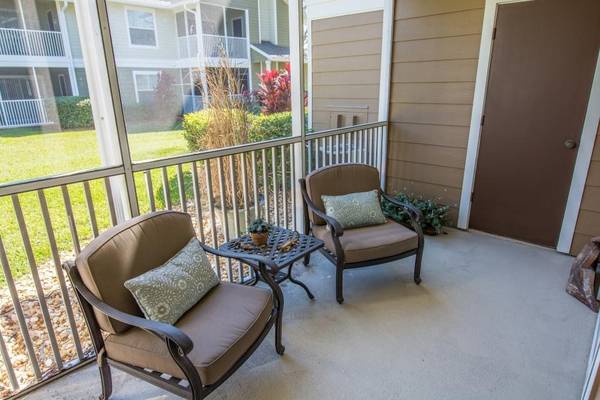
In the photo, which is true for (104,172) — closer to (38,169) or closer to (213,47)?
(38,169)

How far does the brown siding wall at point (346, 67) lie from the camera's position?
13.5ft

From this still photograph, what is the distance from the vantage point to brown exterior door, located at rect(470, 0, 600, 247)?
2803 millimetres

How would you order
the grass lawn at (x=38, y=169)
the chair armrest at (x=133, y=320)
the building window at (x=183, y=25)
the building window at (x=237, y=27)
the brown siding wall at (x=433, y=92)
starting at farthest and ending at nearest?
the building window at (x=237, y=27) < the building window at (x=183, y=25) < the brown siding wall at (x=433, y=92) < the grass lawn at (x=38, y=169) < the chair armrest at (x=133, y=320)

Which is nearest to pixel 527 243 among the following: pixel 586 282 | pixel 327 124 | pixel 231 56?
pixel 586 282

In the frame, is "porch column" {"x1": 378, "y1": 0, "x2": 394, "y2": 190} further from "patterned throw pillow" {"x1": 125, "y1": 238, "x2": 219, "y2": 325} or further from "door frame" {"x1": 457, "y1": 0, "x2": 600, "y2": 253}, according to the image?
"patterned throw pillow" {"x1": 125, "y1": 238, "x2": 219, "y2": 325}

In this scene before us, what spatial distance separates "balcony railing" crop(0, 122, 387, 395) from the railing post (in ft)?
0.09

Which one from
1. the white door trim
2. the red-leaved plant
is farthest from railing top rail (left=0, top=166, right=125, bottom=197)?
Result: the white door trim

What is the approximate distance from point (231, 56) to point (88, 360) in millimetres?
3105

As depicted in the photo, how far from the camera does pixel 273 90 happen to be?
470 cm

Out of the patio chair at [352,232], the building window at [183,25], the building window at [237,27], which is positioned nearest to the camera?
the patio chair at [352,232]

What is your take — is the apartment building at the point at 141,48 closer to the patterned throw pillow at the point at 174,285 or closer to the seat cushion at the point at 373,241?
the patterned throw pillow at the point at 174,285

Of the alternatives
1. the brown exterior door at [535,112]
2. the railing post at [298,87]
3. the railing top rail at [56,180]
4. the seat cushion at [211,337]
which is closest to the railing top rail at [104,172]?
the railing top rail at [56,180]

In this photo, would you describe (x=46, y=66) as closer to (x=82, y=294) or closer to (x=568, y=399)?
(x=82, y=294)

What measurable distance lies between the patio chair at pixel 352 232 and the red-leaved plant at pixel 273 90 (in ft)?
6.53
